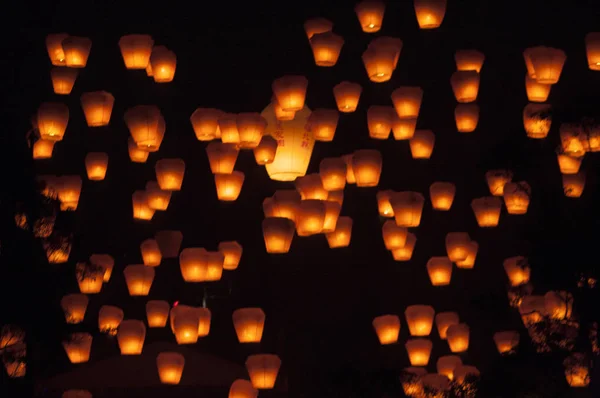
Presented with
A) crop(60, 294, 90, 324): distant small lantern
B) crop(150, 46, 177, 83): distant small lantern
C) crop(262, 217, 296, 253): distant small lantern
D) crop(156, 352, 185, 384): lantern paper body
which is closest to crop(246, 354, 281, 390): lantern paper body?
crop(156, 352, 185, 384): lantern paper body

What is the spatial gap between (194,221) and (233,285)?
972 mm

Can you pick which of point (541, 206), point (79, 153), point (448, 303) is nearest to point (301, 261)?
point (448, 303)

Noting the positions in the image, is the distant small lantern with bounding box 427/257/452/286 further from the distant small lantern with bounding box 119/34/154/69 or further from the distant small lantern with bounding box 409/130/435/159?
the distant small lantern with bounding box 119/34/154/69

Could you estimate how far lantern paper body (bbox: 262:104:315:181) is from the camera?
9.93 m

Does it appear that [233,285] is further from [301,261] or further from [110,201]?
[110,201]

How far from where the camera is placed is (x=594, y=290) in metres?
7.93

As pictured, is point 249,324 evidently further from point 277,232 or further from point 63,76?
point 63,76

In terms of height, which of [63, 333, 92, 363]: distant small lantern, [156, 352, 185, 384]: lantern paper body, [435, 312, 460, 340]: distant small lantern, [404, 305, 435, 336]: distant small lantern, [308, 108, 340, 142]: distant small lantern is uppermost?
[308, 108, 340, 142]: distant small lantern

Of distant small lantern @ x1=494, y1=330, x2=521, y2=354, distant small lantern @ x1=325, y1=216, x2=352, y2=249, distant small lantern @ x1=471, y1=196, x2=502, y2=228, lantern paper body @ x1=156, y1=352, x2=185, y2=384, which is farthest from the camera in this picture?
distant small lantern @ x1=325, y1=216, x2=352, y2=249

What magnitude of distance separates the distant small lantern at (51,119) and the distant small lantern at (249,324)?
7.41 ft

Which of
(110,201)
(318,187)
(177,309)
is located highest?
(318,187)

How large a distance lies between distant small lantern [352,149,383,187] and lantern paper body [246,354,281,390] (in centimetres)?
180

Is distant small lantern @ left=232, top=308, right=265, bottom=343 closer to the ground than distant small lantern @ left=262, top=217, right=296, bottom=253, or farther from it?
closer to the ground

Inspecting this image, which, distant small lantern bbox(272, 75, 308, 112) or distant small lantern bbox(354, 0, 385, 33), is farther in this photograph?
distant small lantern bbox(354, 0, 385, 33)
